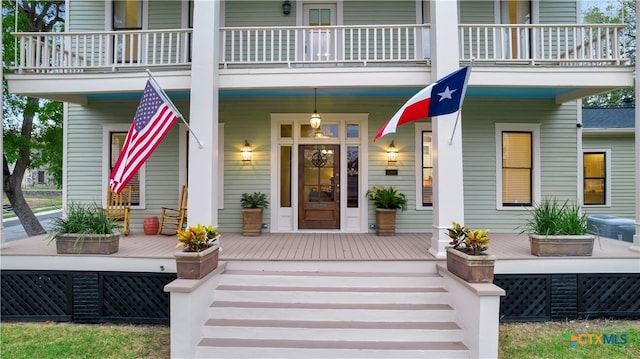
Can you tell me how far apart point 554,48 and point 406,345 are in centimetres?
706

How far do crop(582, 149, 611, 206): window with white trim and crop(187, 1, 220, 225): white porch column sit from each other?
10477 millimetres

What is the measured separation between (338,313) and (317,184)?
12.5 ft

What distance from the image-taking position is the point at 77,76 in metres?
6.22

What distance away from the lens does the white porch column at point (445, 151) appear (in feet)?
16.8

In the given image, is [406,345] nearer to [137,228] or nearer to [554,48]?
[137,228]

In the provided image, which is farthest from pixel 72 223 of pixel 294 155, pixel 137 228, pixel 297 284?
pixel 294 155

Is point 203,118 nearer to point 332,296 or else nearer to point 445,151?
point 332,296

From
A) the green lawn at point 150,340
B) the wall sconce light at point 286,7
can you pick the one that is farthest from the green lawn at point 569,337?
the wall sconce light at point 286,7

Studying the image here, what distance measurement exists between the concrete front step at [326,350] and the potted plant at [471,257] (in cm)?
77

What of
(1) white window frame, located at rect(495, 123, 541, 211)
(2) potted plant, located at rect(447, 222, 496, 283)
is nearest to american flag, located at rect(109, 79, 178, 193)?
(2) potted plant, located at rect(447, 222, 496, 283)

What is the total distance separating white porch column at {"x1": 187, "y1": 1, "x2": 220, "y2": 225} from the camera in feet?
17.1

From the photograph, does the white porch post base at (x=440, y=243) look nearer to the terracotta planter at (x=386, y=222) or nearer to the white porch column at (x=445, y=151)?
the white porch column at (x=445, y=151)

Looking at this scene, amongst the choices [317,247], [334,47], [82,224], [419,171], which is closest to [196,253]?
[82,224]

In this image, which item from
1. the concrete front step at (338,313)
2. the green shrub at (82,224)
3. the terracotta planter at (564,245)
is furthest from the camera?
the green shrub at (82,224)
